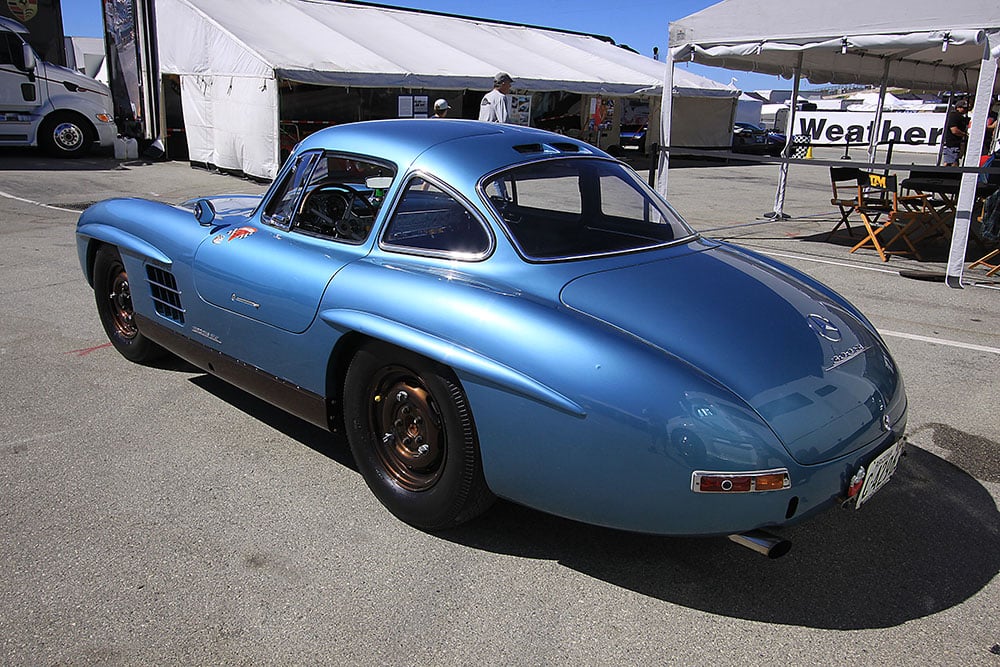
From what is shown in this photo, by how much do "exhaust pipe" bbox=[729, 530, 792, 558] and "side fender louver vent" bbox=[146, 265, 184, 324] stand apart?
2878 millimetres

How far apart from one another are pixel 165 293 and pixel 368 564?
207 centimetres

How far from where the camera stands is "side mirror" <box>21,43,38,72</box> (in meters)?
14.8

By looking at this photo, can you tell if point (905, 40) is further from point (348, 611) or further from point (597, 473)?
point (348, 611)

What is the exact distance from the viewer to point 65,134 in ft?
52.5

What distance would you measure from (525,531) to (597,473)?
2.36 feet

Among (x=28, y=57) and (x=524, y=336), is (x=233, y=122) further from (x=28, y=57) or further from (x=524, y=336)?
(x=524, y=336)

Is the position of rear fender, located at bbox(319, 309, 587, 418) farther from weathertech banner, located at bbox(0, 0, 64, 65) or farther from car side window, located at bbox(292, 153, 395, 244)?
weathertech banner, located at bbox(0, 0, 64, 65)

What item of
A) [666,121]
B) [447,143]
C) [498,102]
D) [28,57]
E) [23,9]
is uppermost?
[23,9]

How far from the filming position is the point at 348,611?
2.57m

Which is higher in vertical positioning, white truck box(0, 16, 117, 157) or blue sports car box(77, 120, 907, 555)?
white truck box(0, 16, 117, 157)

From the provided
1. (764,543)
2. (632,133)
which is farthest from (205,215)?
(632,133)

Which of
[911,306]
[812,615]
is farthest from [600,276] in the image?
[911,306]

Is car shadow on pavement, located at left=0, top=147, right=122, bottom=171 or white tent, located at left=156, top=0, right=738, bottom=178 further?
car shadow on pavement, located at left=0, top=147, right=122, bottom=171

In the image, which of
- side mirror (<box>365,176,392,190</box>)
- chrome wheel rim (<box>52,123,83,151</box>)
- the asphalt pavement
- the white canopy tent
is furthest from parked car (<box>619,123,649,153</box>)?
A: side mirror (<box>365,176,392,190</box>)
